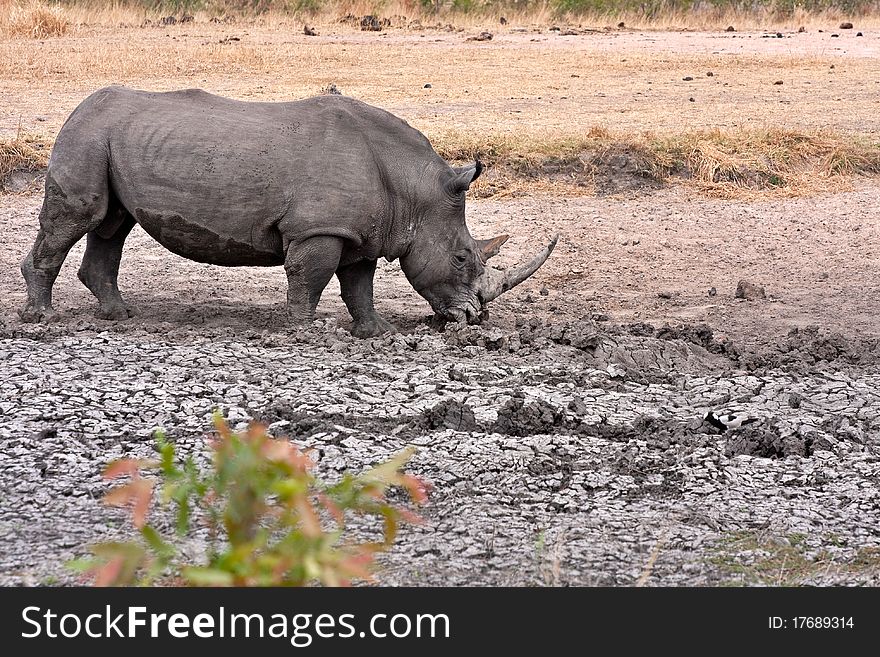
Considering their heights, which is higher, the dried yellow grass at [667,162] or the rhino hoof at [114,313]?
the dried yellow grass at [667,162]

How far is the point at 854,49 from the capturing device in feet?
64.6

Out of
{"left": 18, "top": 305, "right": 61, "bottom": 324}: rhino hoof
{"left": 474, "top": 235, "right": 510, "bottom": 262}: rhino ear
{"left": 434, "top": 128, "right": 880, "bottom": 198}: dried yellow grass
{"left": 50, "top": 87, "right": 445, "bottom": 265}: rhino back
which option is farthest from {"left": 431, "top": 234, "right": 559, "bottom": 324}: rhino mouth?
{"left": 434, "top": 128, "right": 880, "bottom": 198}: dried yellow grass

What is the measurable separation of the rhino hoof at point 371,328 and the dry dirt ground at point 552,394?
0.84ft

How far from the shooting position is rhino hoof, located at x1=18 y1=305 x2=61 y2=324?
7879mm

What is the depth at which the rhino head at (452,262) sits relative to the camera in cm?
791

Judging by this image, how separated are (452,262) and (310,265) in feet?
3.32

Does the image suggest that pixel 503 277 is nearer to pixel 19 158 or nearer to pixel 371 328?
pixel 371 328

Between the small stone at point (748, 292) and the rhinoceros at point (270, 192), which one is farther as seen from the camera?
the small stone at point (748, 292)

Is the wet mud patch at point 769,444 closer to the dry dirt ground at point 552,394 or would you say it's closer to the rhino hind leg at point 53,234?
the dry dirt ground at point 552,394

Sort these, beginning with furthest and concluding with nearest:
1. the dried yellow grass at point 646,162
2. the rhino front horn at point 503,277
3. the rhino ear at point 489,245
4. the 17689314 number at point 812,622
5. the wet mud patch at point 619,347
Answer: the dried yellow grass at point 646,162 < the rhino ear at point 489,245 < the rhino front horn at point 503,277 < the wet mud patch at point 619,347 < the 17689314 number at point 812,622

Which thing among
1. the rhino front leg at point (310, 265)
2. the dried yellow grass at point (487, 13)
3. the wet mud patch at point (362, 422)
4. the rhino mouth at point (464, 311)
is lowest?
the rhino mouth at point (464, 311)

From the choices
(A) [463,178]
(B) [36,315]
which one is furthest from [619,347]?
(B) [36,315]

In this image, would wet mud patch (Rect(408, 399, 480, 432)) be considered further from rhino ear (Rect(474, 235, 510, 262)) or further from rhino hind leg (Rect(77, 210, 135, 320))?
rhino hind leg (Rect(77, 210, 135, 320))

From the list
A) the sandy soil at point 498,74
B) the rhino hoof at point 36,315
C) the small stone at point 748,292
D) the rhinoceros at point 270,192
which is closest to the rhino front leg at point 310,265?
the rhinoceros at point 270,192
